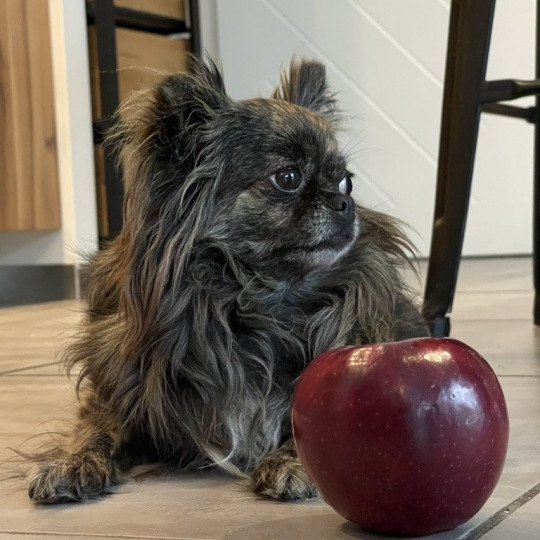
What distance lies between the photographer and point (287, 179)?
1.68 m

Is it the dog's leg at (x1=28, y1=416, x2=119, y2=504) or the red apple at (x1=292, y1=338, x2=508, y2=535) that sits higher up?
the red apple at (x1=292, y1=338, x2=508, y2=535)

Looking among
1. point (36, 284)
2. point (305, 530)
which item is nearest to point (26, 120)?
point (36, 284)

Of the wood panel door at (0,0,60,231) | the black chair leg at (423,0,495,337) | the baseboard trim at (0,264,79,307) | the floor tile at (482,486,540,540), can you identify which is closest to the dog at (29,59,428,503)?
the floor tile at (482,486,540,540)

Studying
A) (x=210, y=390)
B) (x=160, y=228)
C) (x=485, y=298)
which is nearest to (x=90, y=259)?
(x=160, y=228)

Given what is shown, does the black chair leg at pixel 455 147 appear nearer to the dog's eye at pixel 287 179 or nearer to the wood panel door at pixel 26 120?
the dog's eye at pixel 287 179

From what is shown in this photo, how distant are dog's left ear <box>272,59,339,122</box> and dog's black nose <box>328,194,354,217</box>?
1.24 feet

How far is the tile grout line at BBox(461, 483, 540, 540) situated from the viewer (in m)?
1.06

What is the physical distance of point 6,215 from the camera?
4.19 meters

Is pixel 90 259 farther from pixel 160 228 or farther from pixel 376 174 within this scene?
pixel 376 174

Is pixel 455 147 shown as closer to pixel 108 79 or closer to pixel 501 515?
pixel 501 515

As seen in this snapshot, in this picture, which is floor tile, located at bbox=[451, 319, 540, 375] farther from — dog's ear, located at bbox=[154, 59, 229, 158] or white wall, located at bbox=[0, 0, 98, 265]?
white wall, located at bbox=[0, 0, 98, 265]

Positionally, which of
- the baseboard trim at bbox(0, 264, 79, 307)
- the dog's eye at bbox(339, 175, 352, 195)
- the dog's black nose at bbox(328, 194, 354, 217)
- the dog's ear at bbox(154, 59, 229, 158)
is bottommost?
the baseboard trim at bbox(0, 264, 79, 307)

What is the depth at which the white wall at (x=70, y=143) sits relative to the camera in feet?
14.1

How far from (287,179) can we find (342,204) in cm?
11
